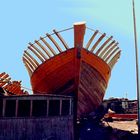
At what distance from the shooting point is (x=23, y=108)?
16.5 metres

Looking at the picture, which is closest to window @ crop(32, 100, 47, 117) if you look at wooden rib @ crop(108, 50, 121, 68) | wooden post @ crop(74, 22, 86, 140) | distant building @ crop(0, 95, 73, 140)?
distant building @ crop(0, 95, 73, 140)

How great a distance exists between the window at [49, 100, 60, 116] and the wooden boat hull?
7.92 feet

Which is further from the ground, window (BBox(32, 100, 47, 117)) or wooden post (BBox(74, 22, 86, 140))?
wooden post (BBox(74, 22, 86, 140))

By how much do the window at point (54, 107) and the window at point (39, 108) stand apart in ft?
1.02

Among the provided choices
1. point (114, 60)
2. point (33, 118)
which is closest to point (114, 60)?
point (114, 60)

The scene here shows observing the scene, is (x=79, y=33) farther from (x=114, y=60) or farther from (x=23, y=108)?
(x=114, y=60)

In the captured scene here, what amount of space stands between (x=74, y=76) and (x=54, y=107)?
108 inches

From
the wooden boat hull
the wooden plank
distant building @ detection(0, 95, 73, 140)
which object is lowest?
distant building @ detection(0, 95, 73, 140)

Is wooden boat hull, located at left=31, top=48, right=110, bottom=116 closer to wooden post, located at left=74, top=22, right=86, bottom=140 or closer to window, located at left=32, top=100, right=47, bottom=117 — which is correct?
wooden post, located at left=74, top=22, right=86, bottom=140

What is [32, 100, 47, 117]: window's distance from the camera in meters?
16.6

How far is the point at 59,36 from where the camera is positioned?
18.6 meters

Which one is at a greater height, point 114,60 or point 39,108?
point 114,60

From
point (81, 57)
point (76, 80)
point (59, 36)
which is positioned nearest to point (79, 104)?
point (76, 80)

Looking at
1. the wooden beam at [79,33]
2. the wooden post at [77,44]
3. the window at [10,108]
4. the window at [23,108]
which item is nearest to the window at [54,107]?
the window at [23,108]
